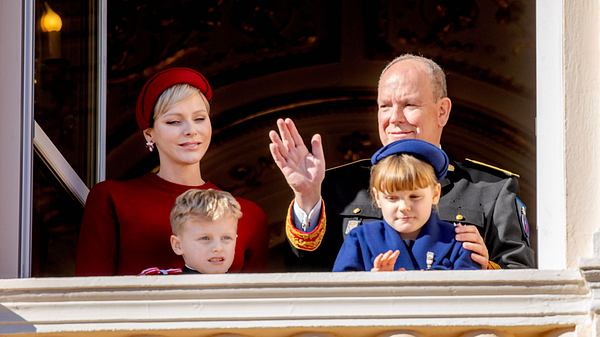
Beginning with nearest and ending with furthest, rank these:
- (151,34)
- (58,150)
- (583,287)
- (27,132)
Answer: (583,287)
(27,132)
(58,150)
(151,34)

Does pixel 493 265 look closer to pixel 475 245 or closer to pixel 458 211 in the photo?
pixel 475 245

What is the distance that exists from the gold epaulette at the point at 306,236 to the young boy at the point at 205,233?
0.60ft

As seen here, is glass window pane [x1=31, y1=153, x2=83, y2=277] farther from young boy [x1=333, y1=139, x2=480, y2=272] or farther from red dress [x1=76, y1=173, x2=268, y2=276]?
young boy [x1=333, y1=139, x2=480, y2=272]

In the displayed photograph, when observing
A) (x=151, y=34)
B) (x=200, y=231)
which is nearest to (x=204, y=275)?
(x=200, y=231)

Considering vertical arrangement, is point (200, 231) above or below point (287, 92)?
below

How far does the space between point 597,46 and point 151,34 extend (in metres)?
4.88

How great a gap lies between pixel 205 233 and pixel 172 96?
595 mm

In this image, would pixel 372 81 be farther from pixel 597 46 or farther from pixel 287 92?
pixel 597 46

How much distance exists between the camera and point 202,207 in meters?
7.48

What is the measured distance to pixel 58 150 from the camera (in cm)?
800

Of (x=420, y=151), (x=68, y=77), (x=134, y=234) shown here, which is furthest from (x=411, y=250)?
(x=68, y=77)

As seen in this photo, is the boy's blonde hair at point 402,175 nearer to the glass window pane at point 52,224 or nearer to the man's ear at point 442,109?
the man's ear at point 442,109

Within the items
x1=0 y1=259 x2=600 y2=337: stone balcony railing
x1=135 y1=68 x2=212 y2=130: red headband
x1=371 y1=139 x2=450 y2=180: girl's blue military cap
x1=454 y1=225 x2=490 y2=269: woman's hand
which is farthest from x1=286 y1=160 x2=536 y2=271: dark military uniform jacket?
x1=135 y1=68 x2=212 y2=130: red headband

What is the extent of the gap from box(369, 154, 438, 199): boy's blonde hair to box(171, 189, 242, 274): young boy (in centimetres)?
49
